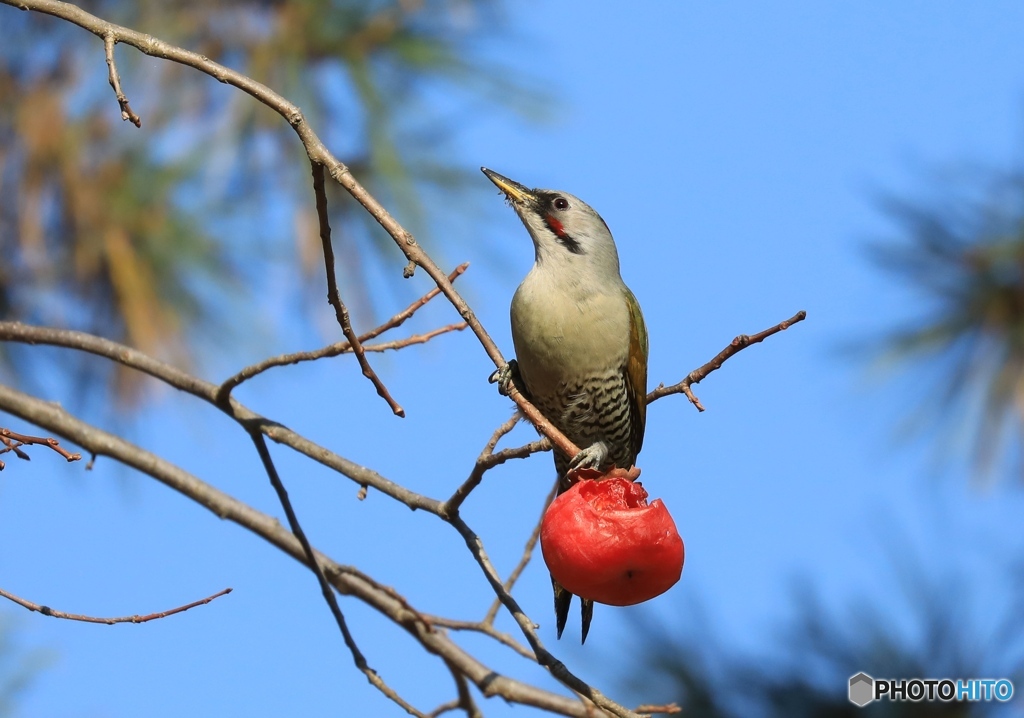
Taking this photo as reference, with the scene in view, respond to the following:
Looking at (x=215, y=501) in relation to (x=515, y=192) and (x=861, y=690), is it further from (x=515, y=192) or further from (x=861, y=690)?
(x=861, y=690)

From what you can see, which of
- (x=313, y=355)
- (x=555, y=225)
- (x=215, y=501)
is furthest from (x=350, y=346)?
(x=555, y=225)

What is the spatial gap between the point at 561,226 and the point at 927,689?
7.22 ft

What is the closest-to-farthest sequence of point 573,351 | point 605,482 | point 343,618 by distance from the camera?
1. point 605,482
2. point 343,618
3. point 573,351

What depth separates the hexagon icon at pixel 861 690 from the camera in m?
4.66

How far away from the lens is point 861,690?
Result: 4676 mm

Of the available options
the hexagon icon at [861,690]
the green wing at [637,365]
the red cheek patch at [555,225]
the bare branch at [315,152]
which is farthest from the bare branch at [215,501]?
the hexagon icon at [861,690]

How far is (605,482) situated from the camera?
2805 mm

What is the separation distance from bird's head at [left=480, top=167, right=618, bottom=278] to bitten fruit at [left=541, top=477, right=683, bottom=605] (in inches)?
65.0

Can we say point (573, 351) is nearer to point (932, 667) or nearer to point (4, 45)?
point (932, 667)

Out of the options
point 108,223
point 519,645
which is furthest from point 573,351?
point 108,223

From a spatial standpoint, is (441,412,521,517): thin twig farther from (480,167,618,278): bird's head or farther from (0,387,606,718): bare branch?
(480,167,618,278): bird's head

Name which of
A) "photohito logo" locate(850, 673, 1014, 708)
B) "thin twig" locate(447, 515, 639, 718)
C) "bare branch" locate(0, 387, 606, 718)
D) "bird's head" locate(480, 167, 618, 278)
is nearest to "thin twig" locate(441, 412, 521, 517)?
"thin twig" locate(447, 515, 639, 718)

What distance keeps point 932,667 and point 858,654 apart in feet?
0.92

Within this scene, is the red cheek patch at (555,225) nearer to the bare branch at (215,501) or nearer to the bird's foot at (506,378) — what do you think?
the bird's foot at (506,378)
